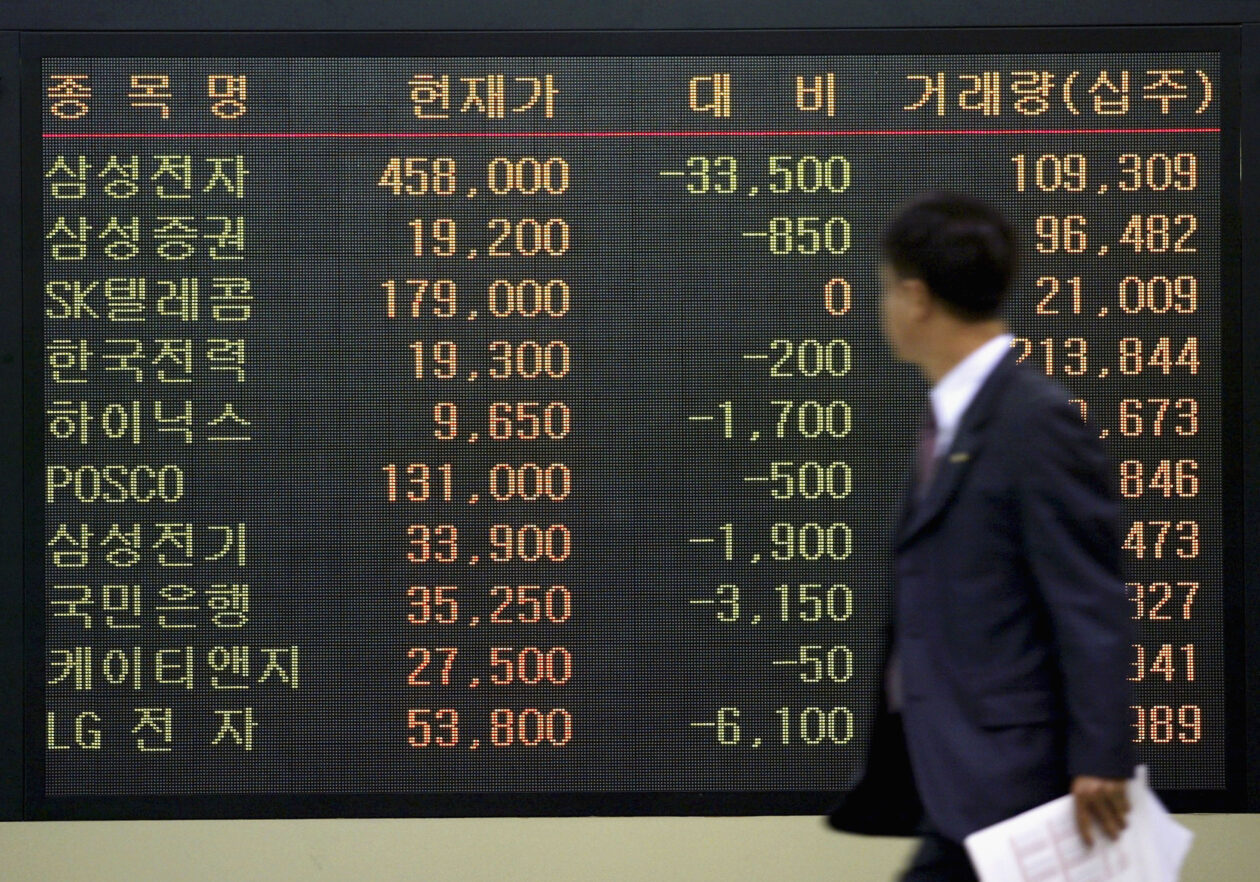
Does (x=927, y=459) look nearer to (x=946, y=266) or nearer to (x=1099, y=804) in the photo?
(x=946, y=266)

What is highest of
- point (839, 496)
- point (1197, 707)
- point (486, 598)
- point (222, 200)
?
point (222, 200)

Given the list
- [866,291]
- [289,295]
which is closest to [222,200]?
[289,295]

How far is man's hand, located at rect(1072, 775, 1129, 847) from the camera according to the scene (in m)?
1.65

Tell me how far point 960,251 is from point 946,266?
0.02 m

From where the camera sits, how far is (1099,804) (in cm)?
166

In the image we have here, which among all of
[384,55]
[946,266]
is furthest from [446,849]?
[946,266]

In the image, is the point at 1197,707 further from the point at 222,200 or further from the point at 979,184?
the point at 222,200

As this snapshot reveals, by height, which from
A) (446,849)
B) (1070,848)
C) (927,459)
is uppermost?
(927,459)

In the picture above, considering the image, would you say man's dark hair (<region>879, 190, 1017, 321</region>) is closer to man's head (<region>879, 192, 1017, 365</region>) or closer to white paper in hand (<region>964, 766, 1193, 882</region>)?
man's head (<region>879, 192, 1017, 365</region>)

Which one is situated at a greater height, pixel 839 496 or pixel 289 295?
pixel 289 295

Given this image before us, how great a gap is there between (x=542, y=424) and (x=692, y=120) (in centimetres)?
79

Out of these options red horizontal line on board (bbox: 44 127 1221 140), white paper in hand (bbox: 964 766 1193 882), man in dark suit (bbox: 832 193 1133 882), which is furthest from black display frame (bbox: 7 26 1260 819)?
white paper in hand (bbox: 964 766 1193 882)

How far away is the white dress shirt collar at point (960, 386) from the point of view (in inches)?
70.7

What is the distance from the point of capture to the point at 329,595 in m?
3.43
